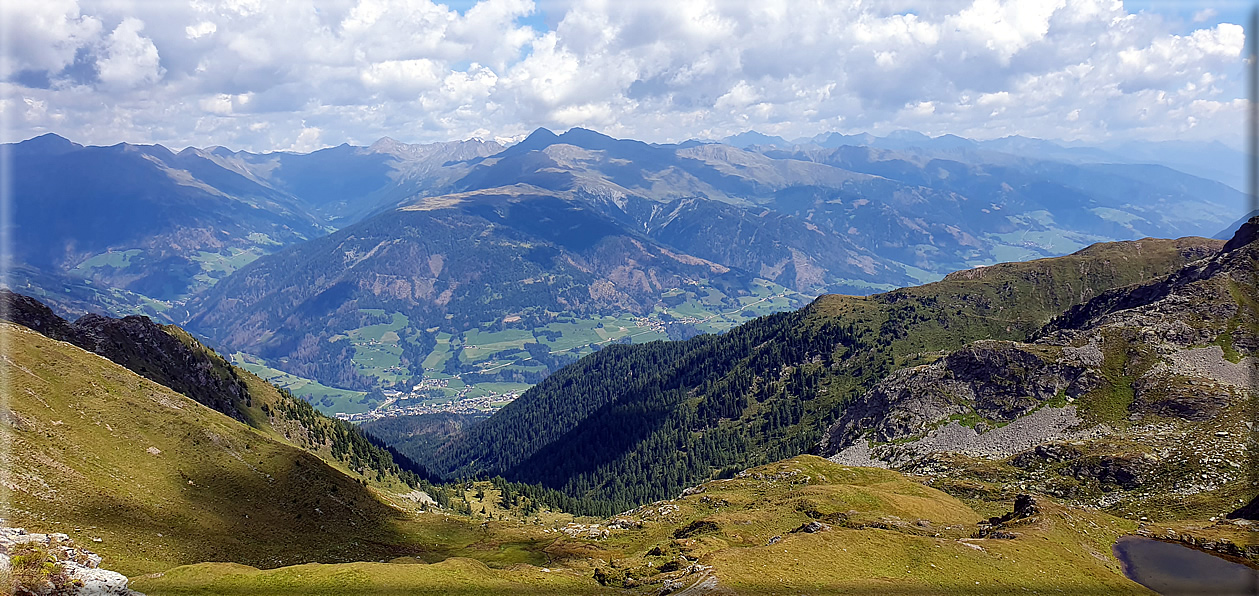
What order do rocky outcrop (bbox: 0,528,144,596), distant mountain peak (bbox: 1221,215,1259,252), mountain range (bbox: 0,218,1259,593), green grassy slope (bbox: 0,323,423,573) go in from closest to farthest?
rocky outcrop (bbox: 0,528,144,596)
mountain range (bbox: 0,218,1259,593)
green grassy slope (bbox: 0,323,423,573)
distant mountain peak (bbox: 1221,215,1259,252)

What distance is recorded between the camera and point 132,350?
159 metres

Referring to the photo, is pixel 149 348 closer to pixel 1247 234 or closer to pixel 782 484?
pixel 782 484

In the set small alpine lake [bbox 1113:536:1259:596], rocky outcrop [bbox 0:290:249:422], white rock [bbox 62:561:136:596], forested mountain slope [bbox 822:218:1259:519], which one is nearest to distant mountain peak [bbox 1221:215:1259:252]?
forested mountain slope [bbox 822:218:1259:519]

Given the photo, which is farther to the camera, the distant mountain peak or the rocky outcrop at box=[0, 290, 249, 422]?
the distant mountain peak

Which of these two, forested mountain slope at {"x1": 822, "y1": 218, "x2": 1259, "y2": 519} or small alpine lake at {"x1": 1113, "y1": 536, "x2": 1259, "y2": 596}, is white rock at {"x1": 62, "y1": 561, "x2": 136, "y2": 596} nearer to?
small alpine lake at {"x1": 1113, "y1": 536, "x2": 1259, "y2": 596}

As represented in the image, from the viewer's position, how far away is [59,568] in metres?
52.3

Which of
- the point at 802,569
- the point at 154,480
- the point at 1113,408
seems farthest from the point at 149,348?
the point at 1113,408

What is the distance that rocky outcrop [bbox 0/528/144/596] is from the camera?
4794 cm

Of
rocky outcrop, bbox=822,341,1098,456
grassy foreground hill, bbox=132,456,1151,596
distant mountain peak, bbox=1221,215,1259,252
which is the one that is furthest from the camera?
distant mountain peak, bbox=1221,215,1259,252

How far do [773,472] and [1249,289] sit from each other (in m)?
133

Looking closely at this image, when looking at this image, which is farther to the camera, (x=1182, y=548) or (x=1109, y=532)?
(x=1109, y=532)

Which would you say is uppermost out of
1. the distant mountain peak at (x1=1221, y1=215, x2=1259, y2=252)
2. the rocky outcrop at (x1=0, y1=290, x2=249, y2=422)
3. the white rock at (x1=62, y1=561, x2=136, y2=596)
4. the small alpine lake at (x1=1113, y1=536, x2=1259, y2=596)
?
the distant mountain peak at (x1=1221, y1=215, x2=1259, y2=252)

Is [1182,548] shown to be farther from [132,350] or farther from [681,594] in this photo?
[132,350]

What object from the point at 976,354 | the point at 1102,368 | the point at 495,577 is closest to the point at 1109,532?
the point at 495,577
